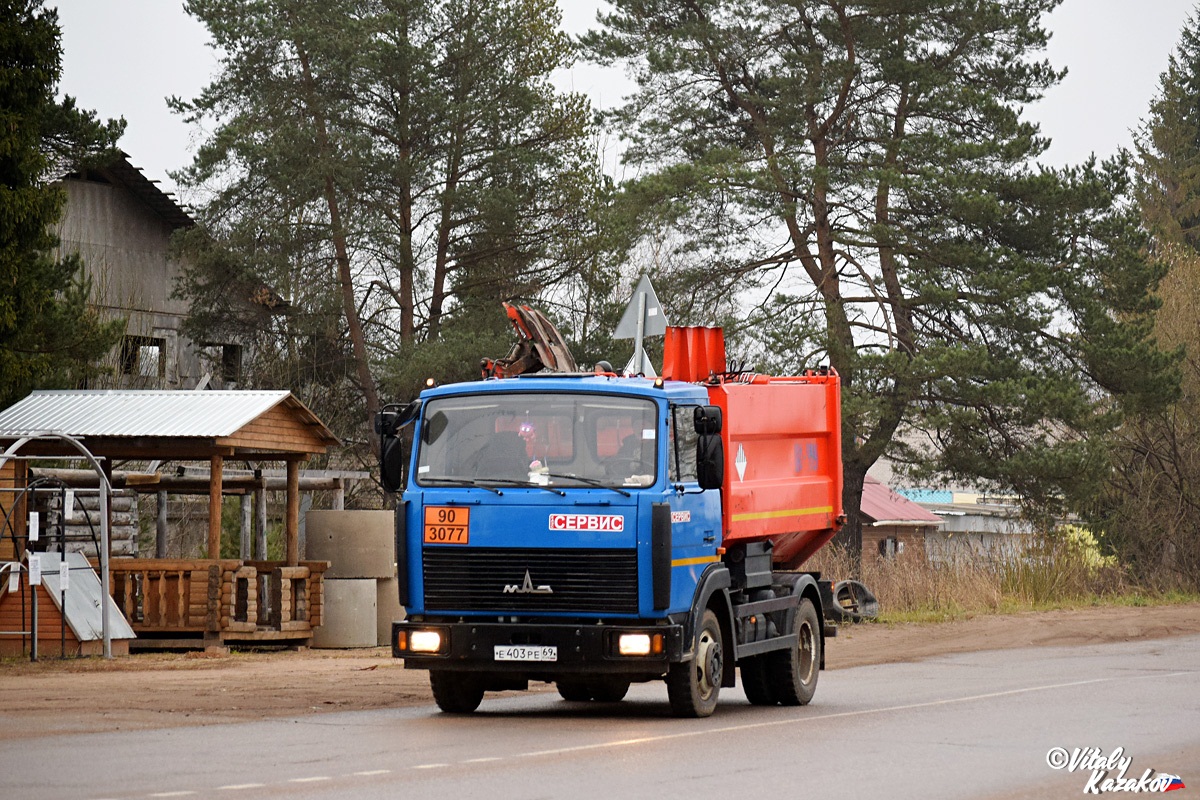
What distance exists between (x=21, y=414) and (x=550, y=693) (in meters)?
9.61

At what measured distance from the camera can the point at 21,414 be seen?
2331 cm

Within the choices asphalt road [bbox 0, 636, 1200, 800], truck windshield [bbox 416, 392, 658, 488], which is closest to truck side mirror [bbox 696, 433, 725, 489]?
truck windshield [bbox 416, 392, 658, 488]

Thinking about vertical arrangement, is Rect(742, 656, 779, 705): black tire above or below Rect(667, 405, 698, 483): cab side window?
below

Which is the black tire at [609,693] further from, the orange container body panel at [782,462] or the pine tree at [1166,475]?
the pine tree at [1166,475]

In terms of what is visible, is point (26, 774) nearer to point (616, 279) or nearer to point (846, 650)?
point (846, 650)

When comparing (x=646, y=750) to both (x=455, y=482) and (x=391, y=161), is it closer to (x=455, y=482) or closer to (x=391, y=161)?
(x=455, y=482)

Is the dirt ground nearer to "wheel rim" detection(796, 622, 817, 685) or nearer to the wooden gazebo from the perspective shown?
the wooden gazebo

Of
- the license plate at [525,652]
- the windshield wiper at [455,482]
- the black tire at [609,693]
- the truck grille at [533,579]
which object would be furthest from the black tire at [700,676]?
the windshield wiper at [455,482]

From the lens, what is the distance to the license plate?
13.5m

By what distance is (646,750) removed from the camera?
38.5 ft

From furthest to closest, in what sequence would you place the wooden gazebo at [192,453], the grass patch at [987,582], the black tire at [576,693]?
the grass patch at [987,582]
the wooden gazebo at [192,453]
the black tire at [576,693]

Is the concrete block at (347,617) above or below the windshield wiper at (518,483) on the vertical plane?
below

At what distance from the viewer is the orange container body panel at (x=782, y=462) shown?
15094 mm

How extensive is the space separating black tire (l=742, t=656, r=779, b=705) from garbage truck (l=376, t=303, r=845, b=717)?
1.10 metres
